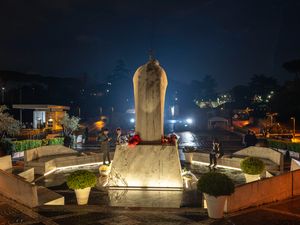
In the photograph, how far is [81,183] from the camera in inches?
417

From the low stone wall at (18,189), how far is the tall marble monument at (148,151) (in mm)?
3568

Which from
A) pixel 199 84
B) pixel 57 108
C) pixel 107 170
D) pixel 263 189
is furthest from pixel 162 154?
pixel 199 84

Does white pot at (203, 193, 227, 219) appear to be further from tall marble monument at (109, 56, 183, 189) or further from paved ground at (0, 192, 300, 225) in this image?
tall marble monument at (109, 56, 183, 189)

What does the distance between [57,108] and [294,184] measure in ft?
135

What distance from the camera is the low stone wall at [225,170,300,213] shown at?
32.3 feet

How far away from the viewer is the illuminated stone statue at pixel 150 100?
13.8m

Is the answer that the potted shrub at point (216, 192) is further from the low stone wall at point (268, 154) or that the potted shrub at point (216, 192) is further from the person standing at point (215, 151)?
the person standing at point (215, 151)

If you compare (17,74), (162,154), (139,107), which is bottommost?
(162,154)

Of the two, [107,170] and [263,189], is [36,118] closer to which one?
[107,170]

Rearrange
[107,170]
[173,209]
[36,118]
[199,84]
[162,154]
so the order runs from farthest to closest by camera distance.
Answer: [199,84], [36,118], [107,170], [162,154], [173,209]

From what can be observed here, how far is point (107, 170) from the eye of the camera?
49.3ft

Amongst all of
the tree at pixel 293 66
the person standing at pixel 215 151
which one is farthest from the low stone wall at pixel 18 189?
the tree at pixel 293 66

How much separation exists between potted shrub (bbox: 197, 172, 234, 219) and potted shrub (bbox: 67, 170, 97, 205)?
3507 mm

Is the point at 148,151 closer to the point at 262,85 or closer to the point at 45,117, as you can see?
the point at 45,117
